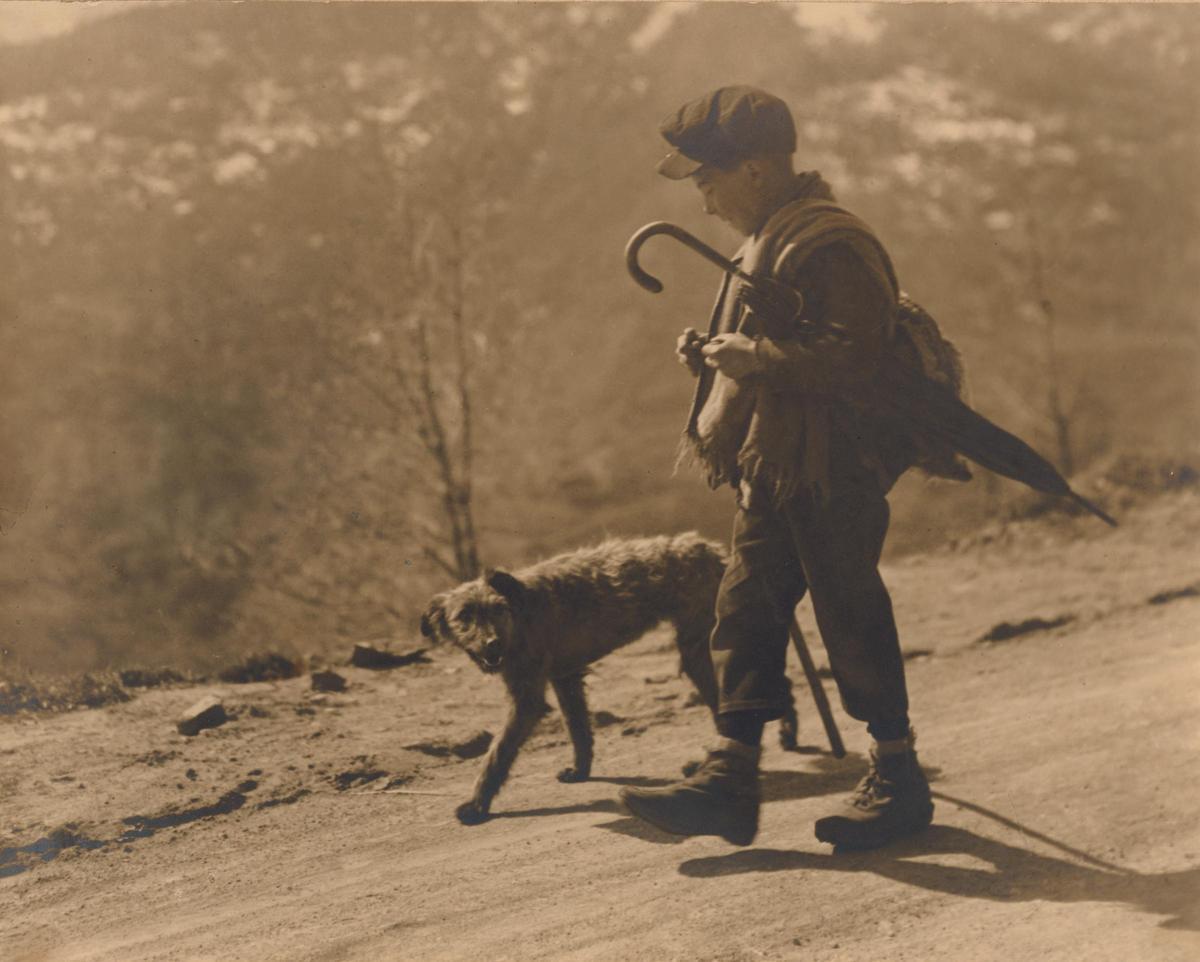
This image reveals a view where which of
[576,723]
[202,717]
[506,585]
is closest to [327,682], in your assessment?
[202,717]

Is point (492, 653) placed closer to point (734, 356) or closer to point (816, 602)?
point (816, 602)

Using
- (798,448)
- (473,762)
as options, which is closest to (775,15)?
(798,448)

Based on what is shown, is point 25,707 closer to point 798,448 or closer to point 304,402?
point 304,402

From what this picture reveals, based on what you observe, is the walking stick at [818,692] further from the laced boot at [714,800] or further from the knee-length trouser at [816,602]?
the laced boot at [714,800]

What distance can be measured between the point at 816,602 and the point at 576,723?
1.32 meters

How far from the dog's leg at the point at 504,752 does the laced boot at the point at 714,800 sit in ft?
2.61

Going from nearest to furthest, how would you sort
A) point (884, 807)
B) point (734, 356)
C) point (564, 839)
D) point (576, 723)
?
point (734, 356), point (884, 807), point (564, 839), point (576, 723)

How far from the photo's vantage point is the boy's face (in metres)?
4.20

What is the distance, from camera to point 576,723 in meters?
5.14

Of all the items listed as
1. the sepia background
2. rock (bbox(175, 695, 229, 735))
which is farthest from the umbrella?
rock (bbox(175, 695, 229, 735))

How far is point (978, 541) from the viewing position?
29.4 ft

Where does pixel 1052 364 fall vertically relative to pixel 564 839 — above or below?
above

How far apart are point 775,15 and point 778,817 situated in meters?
3.63

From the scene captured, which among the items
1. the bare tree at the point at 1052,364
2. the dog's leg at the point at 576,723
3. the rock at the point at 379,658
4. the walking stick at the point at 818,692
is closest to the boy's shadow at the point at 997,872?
the walking stick at the point at 818,692
